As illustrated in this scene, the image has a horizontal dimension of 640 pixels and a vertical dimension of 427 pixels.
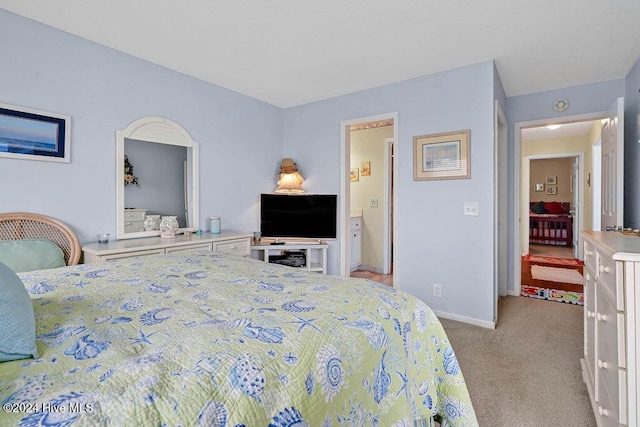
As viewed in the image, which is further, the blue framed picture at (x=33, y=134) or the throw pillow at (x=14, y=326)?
the blue framed picture at (x=33, y=134)

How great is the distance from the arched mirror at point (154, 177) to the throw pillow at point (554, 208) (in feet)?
29.1

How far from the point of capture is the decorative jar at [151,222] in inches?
115

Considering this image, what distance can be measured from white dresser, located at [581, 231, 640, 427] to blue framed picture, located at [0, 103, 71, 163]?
11.1 ft

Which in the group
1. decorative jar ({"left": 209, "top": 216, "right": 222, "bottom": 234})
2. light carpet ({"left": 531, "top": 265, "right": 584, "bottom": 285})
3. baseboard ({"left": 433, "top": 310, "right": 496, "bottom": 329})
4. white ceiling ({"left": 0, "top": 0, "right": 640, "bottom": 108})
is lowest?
baseboard ({"left": 433, "top": 310, "right": 496, "bottom": 329})

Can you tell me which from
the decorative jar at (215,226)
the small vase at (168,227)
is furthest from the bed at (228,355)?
the decorative jar at (215,226)

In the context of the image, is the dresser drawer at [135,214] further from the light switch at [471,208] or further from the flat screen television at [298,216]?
the light switch at [471,208]

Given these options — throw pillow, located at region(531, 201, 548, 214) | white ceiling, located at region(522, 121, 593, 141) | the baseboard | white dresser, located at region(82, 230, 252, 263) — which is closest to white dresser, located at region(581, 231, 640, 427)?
the baseboard

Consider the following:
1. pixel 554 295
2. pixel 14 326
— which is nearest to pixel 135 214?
pixel 14 326

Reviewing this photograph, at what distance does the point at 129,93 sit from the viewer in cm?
275

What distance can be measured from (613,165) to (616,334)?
231cm

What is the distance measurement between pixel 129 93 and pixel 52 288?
2.08 meters

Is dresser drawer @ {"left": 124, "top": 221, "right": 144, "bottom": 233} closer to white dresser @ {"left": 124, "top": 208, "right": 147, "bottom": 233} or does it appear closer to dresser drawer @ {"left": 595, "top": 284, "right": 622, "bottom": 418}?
white dresser @ {"left": 124, "top": 208, "right": 147, "bottom": 233}

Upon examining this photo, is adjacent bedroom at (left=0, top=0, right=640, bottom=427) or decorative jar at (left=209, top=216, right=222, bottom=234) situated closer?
adjacent bedroom at (left=0, top=0, right=640, bottom=427)

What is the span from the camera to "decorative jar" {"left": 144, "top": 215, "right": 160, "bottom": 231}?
2.93 metres
